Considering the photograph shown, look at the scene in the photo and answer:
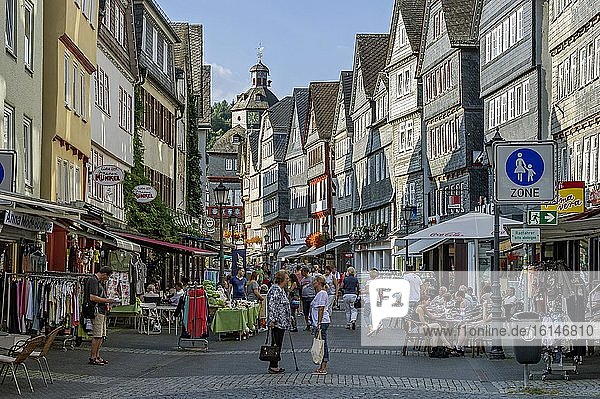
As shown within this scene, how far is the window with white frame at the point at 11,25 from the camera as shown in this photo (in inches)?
1019

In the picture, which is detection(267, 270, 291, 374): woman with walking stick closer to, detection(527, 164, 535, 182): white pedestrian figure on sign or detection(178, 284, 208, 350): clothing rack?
detection(527, 164, 535, 182): white pedestrian figure on sign

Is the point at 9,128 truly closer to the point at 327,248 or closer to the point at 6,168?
the point at 6,168

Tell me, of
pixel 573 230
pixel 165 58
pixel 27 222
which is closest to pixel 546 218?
Answer: pixel 573 230

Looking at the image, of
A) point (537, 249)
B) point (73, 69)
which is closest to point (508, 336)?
point (73, 69)

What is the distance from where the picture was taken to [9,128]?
86.0 feet

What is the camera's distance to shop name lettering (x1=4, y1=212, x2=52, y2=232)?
20413 millimetres

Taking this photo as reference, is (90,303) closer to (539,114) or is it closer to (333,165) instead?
(539,114)

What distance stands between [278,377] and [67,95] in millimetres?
14199

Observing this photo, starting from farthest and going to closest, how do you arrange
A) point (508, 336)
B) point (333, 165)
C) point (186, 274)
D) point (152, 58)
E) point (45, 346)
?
point (333, 165)
point (186, 274)
point (152, 58)
point (508, 336)
point (45, 346)

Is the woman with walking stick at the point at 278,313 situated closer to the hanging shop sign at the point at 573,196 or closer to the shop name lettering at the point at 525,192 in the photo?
the shop name lettering at the point at 525,192

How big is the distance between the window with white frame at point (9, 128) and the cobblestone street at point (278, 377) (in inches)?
175

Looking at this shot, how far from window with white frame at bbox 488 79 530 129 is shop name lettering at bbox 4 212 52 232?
24.6 metres

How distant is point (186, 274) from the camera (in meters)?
59.3

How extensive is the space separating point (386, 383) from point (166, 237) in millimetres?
27577
